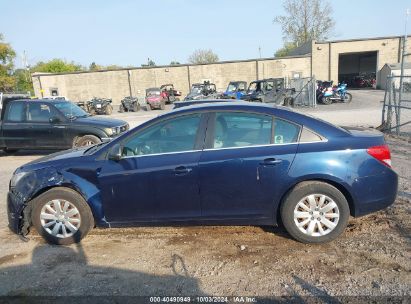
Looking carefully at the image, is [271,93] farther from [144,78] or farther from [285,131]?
[144,78]

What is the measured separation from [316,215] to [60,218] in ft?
9.75

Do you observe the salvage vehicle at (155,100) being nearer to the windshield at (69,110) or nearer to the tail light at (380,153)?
the windshield at (69,110)

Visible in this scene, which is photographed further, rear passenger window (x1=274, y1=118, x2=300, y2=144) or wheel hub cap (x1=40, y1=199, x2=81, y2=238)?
wheel hub cap (x1=40, y1=199, x2=81, y2=238)

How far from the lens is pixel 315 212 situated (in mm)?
3717

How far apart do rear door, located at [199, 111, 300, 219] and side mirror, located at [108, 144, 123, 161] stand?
3.07ft

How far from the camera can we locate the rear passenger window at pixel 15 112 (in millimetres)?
9102

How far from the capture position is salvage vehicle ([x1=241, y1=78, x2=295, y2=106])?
21125mm

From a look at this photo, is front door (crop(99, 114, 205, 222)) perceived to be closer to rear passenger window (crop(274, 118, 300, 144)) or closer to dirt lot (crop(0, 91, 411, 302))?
dirt lot (crop(0, 91, 411, 302))

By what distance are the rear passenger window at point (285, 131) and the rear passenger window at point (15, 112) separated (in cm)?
782

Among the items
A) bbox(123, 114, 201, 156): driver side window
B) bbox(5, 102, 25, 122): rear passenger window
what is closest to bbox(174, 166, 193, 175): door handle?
bbox(123, 114, 201, 156): driver side window

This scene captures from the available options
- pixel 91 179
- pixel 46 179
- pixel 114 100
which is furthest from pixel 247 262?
pixel 114 100

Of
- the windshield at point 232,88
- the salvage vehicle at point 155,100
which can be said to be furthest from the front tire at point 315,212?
the salvage vehicle at point 155,100

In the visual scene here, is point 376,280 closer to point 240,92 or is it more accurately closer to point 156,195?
point 156,195

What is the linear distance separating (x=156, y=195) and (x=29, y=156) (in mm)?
7509
